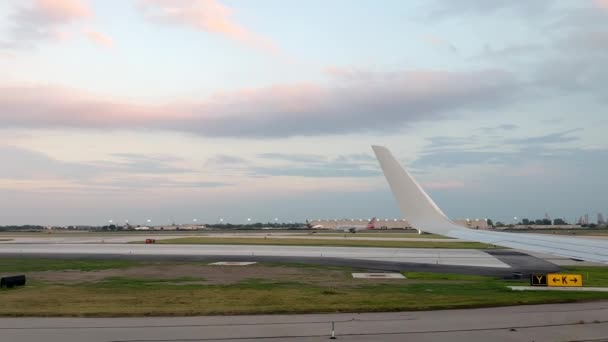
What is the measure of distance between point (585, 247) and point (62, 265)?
33474mm

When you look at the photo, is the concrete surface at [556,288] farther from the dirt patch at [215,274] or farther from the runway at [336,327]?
the dirt patch at [215,274]

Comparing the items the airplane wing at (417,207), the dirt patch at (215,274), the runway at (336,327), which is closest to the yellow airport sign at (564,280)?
the runway at (336,327)

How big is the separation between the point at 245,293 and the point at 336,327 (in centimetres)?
798

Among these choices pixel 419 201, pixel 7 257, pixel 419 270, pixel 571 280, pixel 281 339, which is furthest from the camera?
pixel 7 257

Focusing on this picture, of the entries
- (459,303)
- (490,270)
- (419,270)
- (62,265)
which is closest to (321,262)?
(419,270)

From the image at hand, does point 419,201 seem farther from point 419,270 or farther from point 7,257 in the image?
point 7,257

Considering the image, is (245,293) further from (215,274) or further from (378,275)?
(378,275)

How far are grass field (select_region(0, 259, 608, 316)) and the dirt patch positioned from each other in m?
0.05

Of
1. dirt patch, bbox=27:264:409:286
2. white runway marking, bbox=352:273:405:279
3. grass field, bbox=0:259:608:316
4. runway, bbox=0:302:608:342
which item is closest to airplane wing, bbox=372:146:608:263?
runway, bbox=0:302:608:342

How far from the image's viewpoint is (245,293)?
22219mm

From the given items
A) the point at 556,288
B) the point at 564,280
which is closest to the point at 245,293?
the point at 556,288

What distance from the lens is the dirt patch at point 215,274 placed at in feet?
89.8

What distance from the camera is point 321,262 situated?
127ft

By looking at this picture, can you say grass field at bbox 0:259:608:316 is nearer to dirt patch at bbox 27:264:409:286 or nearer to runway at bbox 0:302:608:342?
dirt patch at bbox 27:264:409:286
